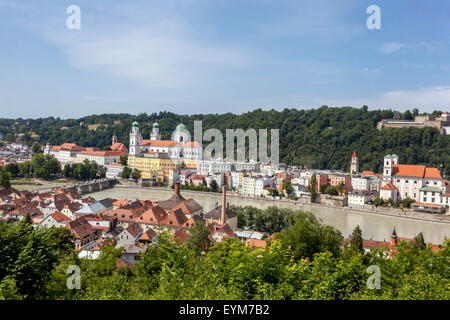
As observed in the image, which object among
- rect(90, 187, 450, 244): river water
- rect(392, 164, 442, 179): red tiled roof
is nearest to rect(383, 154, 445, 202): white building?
rect(392, 164, 442, 179): red tiled roof

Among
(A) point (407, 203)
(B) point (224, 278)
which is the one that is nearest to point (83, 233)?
(B) point (224, 278)

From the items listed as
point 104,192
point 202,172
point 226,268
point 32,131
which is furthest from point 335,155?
point 32,131

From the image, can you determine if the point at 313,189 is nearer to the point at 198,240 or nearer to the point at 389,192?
the point at 389,192

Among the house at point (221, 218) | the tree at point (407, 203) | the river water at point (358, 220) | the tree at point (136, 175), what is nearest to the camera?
the house at point (221, 218)

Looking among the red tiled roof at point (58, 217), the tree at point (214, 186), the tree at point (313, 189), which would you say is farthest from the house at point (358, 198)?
the red tiled roof at point (58, 217)

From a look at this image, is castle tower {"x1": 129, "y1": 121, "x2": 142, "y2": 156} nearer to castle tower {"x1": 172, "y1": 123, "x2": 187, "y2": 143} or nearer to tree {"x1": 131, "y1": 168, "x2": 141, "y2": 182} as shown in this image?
castle tower {"x1": 172, "y1": 123, "x2": 187, "y2": 143}

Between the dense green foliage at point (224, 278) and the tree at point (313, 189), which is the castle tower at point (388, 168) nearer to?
the tree at point (313, 189)
